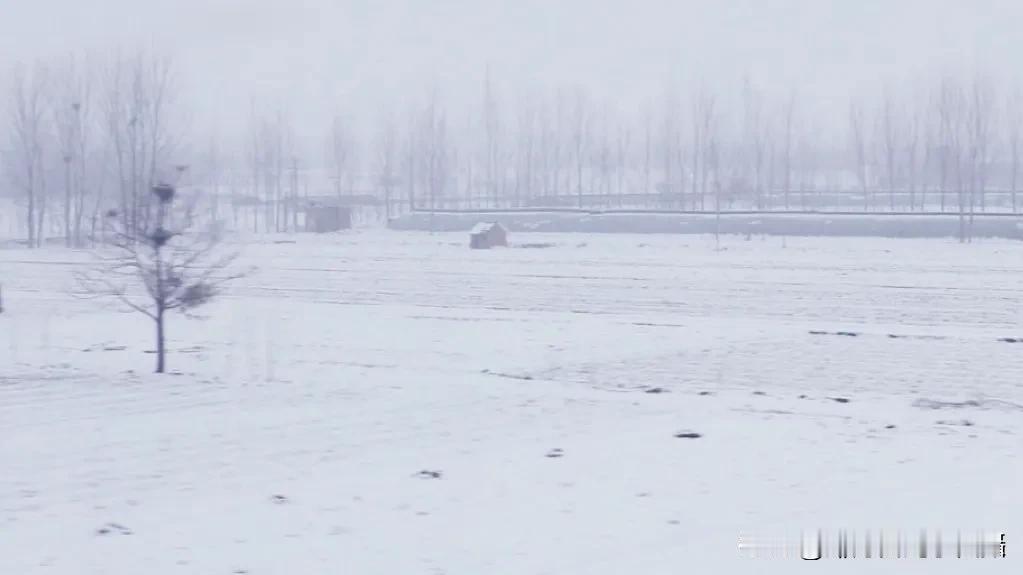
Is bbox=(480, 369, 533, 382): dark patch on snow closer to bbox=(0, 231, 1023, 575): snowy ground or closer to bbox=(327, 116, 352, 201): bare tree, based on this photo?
bbox=(0, 231, 1023, 575): snowy ground

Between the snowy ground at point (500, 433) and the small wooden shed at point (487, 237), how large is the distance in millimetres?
23320

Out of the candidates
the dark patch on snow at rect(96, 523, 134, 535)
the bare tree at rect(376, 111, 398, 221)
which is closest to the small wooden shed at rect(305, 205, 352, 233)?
the bare tree at rect(376, 111, 398, 221)

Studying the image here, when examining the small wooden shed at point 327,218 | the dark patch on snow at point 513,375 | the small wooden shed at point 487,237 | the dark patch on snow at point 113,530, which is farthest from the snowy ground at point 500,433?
the small wooden shed at point 327,218

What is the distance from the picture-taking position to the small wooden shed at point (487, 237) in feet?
176

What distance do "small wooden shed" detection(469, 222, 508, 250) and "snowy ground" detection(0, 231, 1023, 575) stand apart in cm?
2332

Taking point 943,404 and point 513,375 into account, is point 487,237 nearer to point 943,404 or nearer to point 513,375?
point 513,375

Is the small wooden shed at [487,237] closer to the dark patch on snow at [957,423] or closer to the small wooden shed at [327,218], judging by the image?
the small wooden shed at [327,218]

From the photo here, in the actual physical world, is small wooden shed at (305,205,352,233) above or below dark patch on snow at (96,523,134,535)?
above

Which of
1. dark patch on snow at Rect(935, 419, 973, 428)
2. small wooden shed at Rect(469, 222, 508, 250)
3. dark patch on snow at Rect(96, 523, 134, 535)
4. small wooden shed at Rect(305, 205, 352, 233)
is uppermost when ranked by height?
small wooden shed at Rect(305, 205, 352, 233)

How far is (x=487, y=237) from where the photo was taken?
54125 mm

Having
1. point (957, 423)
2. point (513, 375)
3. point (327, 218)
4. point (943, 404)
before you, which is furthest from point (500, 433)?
point (327, 218)

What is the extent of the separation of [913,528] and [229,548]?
4920mm

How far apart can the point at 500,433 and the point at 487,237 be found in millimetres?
40871

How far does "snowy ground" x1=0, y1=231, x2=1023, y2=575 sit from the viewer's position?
353 inches
